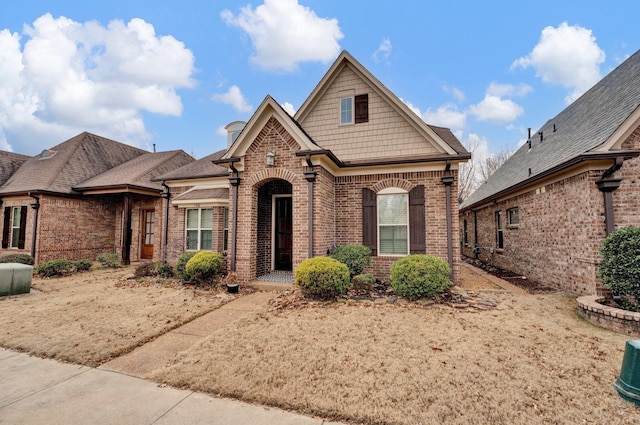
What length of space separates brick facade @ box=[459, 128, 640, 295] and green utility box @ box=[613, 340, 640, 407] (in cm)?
454

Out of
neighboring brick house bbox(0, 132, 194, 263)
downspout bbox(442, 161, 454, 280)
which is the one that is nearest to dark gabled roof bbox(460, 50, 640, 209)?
downspout bbox(442, 161, 454, 280)

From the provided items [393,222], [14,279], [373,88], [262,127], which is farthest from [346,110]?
[14,279]

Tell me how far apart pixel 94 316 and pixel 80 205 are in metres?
10.1

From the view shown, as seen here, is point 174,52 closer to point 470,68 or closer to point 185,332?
point 185,332

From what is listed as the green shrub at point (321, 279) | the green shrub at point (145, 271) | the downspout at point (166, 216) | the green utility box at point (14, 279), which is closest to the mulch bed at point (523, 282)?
the green shrub at point (321, 279)

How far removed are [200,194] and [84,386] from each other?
7.90 meters

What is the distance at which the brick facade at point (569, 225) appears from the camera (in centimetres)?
656

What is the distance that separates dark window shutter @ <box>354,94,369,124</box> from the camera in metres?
9.75

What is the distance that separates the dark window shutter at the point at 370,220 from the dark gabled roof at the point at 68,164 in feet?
43.3

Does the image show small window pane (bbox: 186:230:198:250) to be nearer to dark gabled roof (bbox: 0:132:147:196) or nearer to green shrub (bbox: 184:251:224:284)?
green shrub (bbox: 184:251:224:284)

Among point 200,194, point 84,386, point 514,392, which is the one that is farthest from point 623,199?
point 200,194

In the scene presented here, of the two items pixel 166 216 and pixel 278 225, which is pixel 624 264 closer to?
pixel 278 225

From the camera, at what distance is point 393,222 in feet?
29.0

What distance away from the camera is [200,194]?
10.7 m
